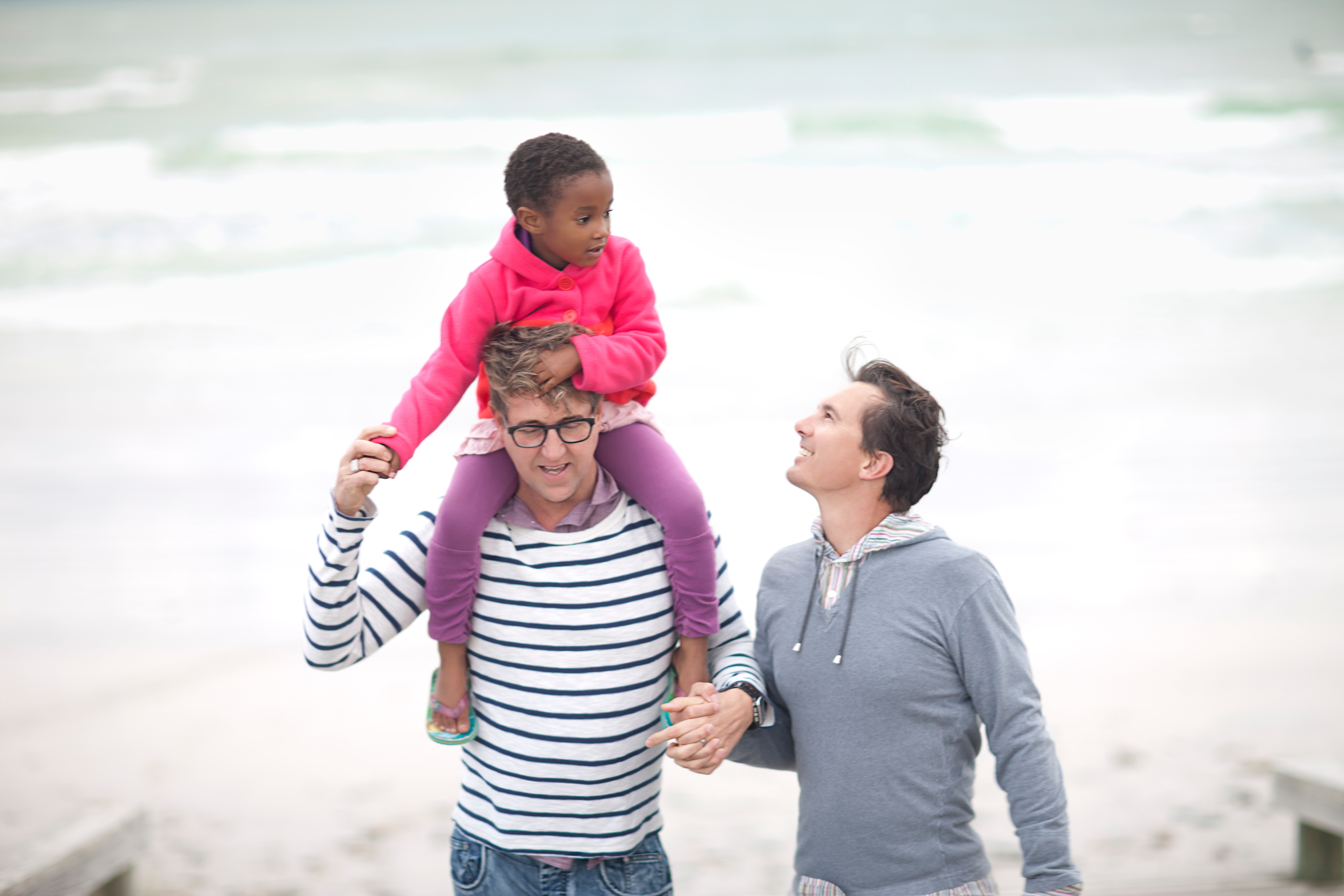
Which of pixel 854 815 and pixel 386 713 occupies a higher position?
pixel 854 815

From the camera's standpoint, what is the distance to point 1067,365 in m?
10.7

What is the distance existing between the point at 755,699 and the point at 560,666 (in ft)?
1.09

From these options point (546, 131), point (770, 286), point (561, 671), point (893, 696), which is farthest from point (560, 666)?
point (546, 131)

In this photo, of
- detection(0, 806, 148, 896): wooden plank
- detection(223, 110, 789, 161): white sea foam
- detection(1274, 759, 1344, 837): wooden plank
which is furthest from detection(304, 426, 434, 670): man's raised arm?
detection(223, 110, 789, 161): white sea foam

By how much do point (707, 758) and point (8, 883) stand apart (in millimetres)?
1739

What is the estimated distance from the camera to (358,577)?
6.31 ft

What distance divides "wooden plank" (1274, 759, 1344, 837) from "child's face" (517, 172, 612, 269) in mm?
2510

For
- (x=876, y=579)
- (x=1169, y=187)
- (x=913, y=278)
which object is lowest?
(x=876, y=579)

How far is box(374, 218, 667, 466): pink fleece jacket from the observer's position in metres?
1.80

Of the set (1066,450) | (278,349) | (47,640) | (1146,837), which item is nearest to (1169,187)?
(1066,450)

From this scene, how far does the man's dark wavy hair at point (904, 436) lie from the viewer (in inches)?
74.4

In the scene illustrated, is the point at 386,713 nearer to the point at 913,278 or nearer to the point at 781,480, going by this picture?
the point at 781,480

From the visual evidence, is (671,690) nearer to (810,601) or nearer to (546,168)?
(810,601)

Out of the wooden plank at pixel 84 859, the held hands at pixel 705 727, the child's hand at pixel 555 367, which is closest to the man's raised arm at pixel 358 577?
the child's hand at pixel 555 367
